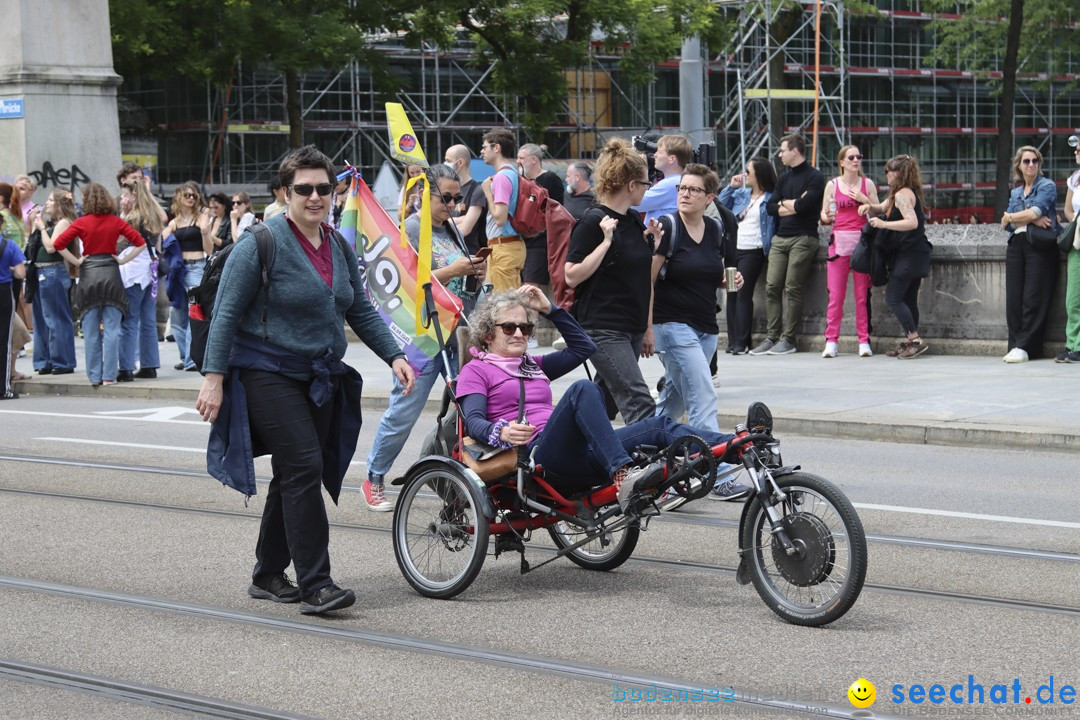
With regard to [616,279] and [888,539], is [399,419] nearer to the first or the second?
[616,279]

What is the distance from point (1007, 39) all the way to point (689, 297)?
34.5 meters

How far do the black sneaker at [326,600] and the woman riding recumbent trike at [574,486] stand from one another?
0.42 m

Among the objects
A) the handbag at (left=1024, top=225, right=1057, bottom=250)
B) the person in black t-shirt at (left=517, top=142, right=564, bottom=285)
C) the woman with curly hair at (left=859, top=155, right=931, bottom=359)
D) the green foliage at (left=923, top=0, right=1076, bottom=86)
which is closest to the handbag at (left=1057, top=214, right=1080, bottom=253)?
the handbag at (left=1024, top=225, right=1057, bottom=250)

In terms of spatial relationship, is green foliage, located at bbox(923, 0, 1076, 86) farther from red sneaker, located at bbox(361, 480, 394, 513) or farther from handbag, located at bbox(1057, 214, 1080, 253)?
red sneaker, located at bbox(361, 480, 394, 513)

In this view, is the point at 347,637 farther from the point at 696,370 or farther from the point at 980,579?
the point at 696,370

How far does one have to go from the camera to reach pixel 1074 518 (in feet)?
26.9

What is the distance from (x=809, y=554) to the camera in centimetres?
596

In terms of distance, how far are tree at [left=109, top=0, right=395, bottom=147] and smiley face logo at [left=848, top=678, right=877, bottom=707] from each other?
109ft

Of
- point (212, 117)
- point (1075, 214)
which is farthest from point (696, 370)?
point (212, 117)

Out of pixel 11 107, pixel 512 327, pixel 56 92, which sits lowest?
pixel 512 327

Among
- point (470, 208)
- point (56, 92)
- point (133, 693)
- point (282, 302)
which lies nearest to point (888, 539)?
→ point (282, 302)

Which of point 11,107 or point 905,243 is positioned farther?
point 11,107

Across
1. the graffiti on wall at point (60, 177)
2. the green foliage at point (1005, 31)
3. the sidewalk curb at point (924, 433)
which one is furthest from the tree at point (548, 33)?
the sidewalk curb at point (924, 433)

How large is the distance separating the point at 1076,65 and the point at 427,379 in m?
52.9
